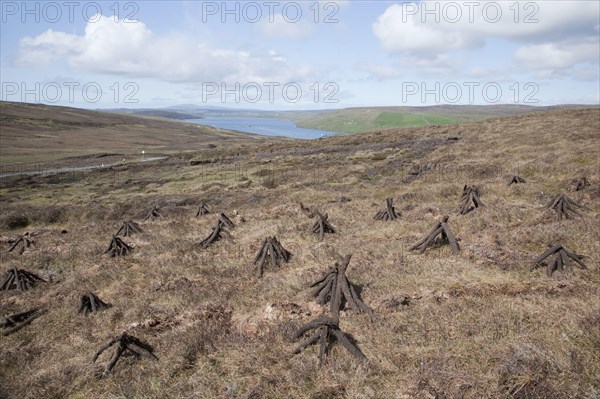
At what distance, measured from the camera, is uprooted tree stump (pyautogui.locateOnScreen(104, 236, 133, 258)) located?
1780 cm

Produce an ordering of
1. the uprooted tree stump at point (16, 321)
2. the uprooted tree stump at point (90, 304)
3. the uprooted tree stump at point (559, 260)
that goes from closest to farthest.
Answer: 1. the uprooted tree stump at point (559, 260)
2. the uprooted tree stump at point (16, 321)
3. the uprooted tree stump at point (90, 304)

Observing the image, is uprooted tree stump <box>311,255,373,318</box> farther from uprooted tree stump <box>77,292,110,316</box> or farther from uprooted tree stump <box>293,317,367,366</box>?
uprooted tree stump <box>77,292,110,316</box>

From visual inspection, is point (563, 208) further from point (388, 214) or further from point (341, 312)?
point (341, 312)

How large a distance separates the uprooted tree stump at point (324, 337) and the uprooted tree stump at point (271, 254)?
565 centimetres

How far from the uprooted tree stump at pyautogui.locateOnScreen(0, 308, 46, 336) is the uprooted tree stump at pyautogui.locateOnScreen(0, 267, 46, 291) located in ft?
10.0

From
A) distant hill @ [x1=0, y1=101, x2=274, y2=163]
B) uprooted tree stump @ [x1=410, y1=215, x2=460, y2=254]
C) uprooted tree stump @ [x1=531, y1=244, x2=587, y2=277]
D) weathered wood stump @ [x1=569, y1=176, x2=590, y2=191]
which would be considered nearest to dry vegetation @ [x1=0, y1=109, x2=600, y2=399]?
uprooted tree stump @ [x1=531, y1=244, x2=587, y2=277]

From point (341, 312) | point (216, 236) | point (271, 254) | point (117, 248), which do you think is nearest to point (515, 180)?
point (271, 254)

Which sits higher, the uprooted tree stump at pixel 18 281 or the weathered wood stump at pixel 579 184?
the weathered wood stump at pixel 579 184

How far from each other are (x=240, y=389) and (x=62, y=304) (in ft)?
29.4

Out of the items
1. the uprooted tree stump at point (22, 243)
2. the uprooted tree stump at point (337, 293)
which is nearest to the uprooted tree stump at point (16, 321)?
the uprooted tree stump at point (337, 293)

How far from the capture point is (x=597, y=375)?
19.6 feet

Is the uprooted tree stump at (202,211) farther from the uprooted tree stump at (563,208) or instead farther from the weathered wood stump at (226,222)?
the uprooted tree stump at (563,208)

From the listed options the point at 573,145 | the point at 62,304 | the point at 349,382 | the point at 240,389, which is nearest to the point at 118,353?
the point at 240,389

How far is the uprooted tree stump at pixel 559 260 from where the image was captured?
10.4 meters
